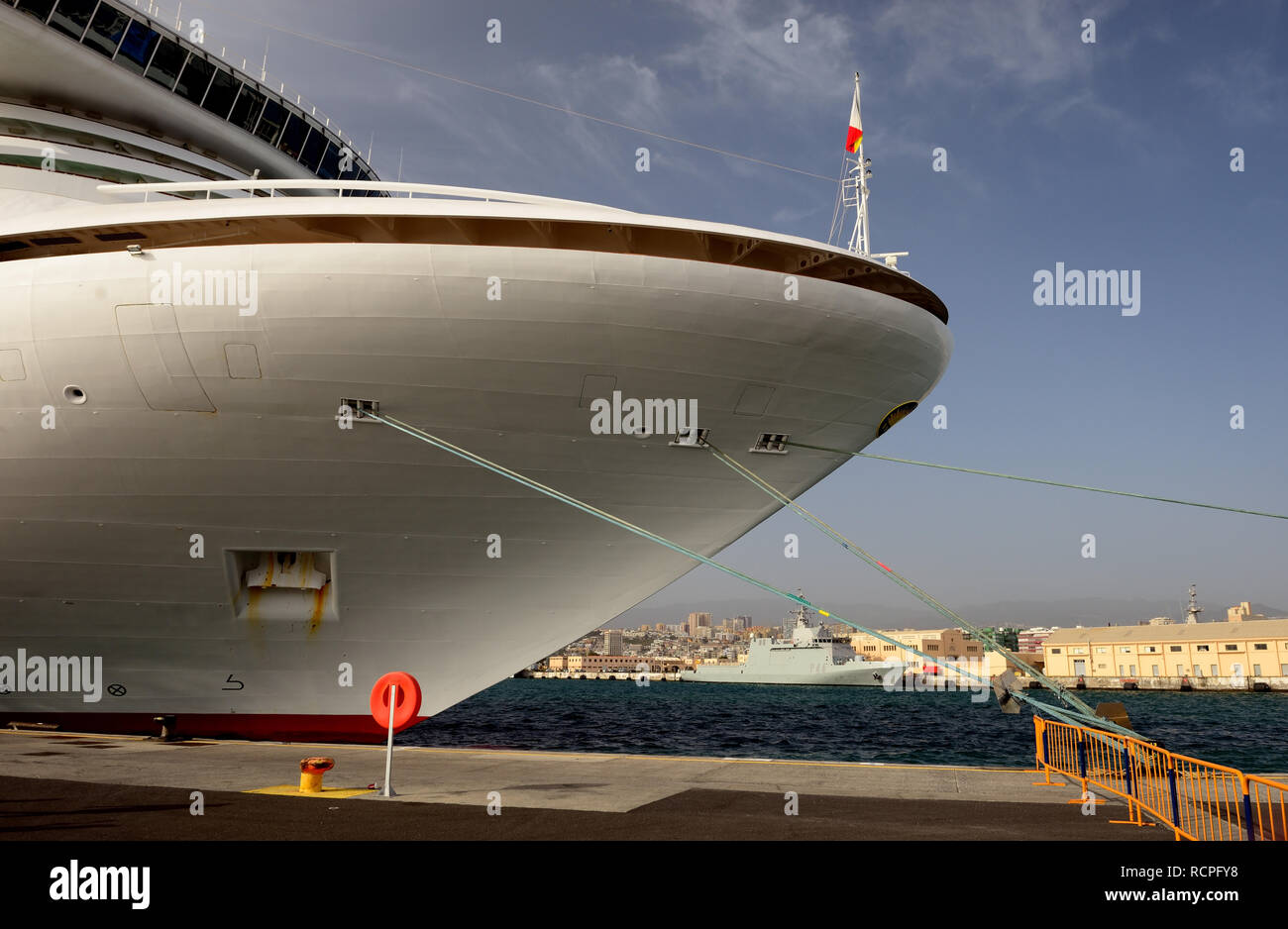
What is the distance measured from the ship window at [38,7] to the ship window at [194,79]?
204 centimetres

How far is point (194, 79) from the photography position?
609 inches

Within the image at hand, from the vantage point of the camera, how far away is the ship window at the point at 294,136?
680 inches

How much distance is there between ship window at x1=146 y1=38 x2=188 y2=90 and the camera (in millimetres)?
14992

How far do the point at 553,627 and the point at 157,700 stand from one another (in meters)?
5.98

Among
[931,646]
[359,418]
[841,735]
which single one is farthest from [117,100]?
[931,646]

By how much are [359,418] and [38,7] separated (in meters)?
10.6

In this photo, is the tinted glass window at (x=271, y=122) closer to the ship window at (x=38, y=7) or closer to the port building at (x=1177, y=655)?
the ship window at (x=38, y=7)

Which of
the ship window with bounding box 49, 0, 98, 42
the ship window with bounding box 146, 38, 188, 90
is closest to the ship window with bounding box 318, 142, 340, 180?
the ship window with bounding box 146, 38, 188, 90

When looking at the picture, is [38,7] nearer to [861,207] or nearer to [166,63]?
[166,63]

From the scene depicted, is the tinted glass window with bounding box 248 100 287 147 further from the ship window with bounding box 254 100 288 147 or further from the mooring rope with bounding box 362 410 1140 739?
the mooring rope with bounding box 362 410 1140 739

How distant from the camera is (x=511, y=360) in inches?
384

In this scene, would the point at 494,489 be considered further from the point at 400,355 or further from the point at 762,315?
the point at 762,315

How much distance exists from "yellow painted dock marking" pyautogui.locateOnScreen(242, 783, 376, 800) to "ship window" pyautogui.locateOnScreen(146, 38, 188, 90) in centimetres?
1294

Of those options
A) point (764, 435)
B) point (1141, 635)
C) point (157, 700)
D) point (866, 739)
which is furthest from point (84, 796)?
point (1141, 635)
